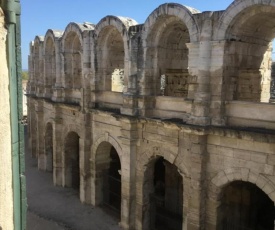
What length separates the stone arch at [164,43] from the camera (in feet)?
32.7

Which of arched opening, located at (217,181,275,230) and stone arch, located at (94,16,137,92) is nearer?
arched opening, located at (217,181,275,230)

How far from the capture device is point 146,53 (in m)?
11.0

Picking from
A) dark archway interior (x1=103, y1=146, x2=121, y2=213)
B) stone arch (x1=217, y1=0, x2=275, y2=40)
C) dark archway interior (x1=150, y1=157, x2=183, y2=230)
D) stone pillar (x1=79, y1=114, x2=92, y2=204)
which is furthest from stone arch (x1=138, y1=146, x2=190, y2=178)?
stone arch (x1=217, y1=0, x2=275, y2=40)

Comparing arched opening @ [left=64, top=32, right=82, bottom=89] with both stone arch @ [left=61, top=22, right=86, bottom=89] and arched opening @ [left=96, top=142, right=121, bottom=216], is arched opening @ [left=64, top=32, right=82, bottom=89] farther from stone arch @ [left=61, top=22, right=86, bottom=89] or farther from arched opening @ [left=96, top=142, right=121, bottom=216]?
arched opening @ [left=96, top=142, right=121, bottom=216]

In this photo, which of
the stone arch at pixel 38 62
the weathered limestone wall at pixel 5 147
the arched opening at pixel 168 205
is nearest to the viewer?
the weathered limestone wall at pixel 5 147

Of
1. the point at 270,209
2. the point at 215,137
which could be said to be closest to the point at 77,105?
the point at 215,137

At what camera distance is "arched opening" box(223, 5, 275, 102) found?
8.72 m

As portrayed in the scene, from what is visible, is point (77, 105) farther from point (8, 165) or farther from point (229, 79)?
point (8, 165)

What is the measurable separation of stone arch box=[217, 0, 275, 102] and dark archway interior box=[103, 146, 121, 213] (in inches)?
245

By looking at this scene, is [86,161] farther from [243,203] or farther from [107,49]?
[243,203]

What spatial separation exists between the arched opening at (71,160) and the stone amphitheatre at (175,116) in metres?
0.05

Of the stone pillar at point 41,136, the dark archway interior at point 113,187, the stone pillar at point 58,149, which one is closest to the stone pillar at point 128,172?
the dark archway interior at point 113,187

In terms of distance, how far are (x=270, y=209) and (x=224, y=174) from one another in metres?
3.74

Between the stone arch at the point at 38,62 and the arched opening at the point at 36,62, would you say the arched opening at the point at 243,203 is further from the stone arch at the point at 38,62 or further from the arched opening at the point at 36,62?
the arched opening at the point at 36,62
